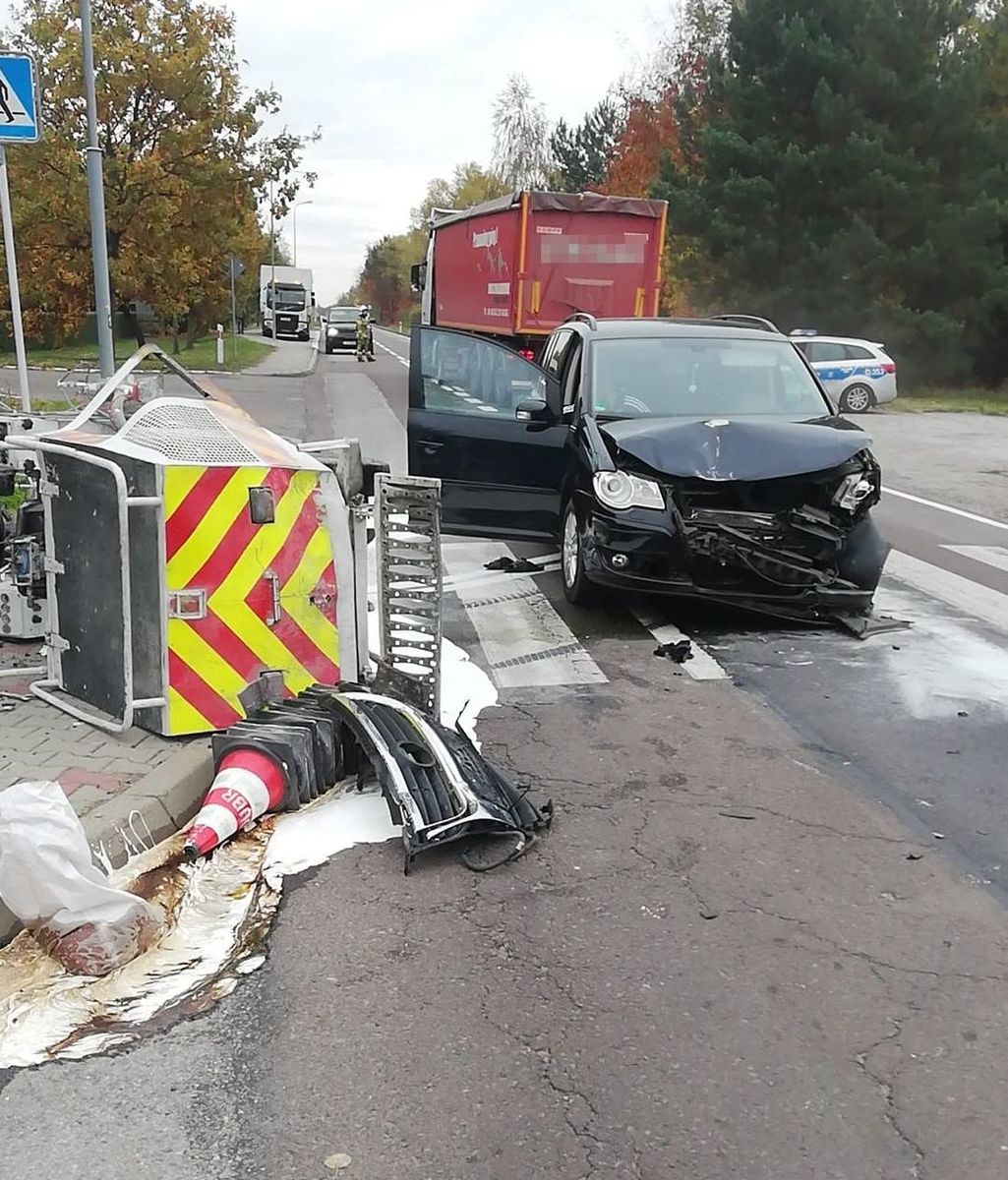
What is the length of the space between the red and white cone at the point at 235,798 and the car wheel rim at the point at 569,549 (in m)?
3.45

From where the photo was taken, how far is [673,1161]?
2.54 m

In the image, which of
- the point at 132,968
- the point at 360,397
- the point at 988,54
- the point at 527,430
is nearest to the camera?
the point at 132,968

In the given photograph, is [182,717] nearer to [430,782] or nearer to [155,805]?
[155,805]

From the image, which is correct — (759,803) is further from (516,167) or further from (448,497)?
(516,167)

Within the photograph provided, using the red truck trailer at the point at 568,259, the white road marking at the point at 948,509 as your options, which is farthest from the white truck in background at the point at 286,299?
the white road marking at the point at 948,509

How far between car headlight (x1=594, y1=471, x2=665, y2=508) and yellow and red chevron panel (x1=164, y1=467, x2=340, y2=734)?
2150 mm

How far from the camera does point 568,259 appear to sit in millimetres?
17656

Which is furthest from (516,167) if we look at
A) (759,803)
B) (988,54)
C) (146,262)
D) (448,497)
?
(759,803)

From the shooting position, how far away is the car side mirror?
7.77 m

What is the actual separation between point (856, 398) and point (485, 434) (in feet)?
57.0

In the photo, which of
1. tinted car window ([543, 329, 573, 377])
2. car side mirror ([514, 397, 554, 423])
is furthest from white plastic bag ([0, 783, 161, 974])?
tinted car window ([543, 329, 573, 377])

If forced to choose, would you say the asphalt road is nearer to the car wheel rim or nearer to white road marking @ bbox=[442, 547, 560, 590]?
the car wheel rim

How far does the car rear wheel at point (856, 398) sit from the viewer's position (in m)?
23.6

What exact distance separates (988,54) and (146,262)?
959 inches
